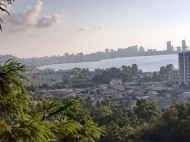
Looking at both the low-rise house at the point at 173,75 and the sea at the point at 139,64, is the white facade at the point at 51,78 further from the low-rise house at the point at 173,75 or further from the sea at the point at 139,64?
the sea at the point at 139,64

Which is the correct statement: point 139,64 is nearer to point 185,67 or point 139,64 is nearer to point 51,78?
point 51,78

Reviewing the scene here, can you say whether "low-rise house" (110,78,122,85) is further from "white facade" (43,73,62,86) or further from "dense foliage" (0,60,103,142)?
"dense foliage" (0,60,103,142)

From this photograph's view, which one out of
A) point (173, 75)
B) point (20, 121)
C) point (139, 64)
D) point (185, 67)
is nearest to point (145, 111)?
point (20, 121)

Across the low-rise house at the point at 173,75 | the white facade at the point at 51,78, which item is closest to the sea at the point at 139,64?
the low-rise house at the point at 173,75

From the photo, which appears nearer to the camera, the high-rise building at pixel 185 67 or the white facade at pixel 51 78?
the high-rise building at pixel 185 67

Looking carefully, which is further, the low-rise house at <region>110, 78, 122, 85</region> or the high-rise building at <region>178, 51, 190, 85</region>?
the low-rise house at <region>110, 78, 122, 85</region>

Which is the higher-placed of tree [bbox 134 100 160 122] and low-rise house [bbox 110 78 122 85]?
tree [bbox 134 100 160 122]

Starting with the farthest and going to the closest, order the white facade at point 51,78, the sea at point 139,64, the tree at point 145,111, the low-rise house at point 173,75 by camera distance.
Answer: the sea at point 139,64, the white facade at point 51,78, the low-rise house at point 173,75, the tree at point 145,111

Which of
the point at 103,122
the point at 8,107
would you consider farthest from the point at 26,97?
the point at 103,122

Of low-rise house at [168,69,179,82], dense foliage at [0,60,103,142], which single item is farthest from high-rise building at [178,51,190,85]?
dense foliage at [0,60,103,142]
